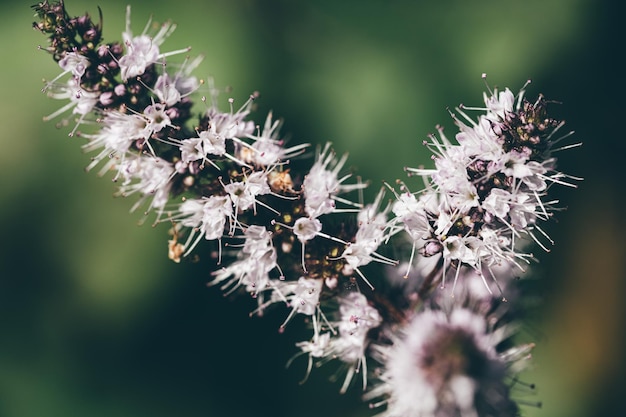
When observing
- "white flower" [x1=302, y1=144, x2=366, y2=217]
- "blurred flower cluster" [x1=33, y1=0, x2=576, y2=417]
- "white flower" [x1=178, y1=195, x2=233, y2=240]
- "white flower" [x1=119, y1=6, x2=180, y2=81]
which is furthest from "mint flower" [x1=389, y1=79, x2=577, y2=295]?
"white flower" [x1=119, y1=6, x2=180, y2=81]

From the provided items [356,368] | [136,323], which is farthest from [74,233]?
[356,368]

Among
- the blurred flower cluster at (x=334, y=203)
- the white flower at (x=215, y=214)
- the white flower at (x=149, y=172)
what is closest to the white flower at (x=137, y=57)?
the blurred flower cluster at (x=334, y=203)

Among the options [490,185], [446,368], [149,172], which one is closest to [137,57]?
[149,172]

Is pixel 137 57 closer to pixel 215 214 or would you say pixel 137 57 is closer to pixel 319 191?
pixel 215 214

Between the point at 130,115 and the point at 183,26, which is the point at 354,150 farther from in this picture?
the point at 130,115

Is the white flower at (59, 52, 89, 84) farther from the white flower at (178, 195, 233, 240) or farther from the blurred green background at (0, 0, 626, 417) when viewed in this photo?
the blurred green background at (0, 0, 626, 417)

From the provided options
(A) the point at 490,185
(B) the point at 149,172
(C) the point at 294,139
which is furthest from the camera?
(C) the point at 294,139

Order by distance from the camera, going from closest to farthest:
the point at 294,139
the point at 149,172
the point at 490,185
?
the point at 490,185, the point at 149,172, the point at 294,139

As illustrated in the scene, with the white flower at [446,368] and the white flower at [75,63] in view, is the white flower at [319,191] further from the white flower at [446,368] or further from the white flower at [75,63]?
the white flower at [75,63]
